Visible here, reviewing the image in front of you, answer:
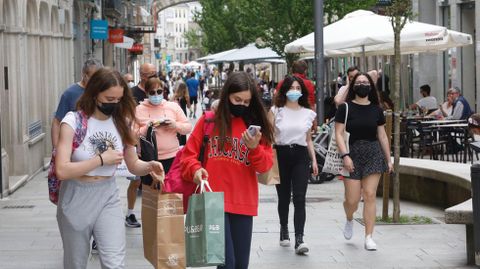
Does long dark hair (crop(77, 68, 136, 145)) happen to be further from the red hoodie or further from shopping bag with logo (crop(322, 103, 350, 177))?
shopping bag with logo (crop(322, 103, 350, 177))

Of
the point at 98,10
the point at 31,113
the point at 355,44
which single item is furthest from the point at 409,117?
the point at 98,10

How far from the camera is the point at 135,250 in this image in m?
10.8

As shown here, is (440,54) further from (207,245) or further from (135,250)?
(207,245)

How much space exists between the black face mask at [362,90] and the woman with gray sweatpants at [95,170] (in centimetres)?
401

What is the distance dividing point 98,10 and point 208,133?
3170cm

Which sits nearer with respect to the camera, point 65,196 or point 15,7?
point 65,196

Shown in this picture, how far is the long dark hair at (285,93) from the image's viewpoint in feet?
35.3

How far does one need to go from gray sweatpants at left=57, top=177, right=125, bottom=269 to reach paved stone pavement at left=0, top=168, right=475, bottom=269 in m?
3.26

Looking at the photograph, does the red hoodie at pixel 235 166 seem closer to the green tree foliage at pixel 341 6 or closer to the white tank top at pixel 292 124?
the white tank top at pixel 292 124

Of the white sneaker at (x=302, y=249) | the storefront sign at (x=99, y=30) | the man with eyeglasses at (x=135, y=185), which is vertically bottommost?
the white sneaker at (x=302, y=249)

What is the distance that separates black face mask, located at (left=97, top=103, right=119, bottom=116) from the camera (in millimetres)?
6637

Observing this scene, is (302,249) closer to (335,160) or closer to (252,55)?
(335,160)

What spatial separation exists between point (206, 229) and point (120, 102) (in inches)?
37.7

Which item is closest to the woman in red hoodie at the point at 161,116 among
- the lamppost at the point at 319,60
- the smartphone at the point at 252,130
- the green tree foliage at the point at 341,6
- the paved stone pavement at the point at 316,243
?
the paved stone pavement at the point at 316,243
